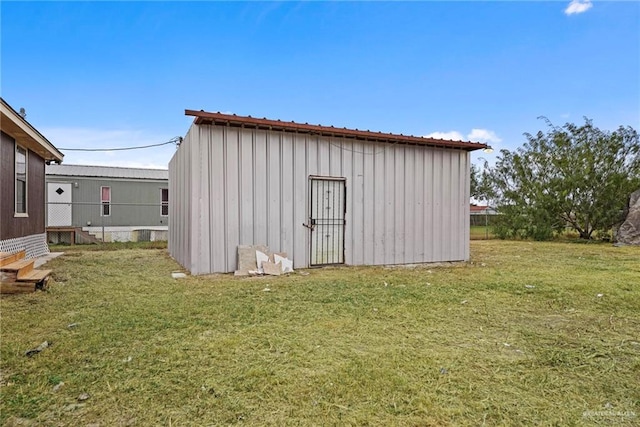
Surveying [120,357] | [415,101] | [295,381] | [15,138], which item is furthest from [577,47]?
[15,138]

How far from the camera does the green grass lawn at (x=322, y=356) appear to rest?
1917mm

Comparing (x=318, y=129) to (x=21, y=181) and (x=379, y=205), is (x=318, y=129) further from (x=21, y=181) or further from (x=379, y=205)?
(x=21, y=181)

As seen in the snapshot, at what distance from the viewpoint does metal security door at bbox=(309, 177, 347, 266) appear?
7121 millimetres

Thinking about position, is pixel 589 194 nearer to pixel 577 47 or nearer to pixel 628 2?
pixel 577 47

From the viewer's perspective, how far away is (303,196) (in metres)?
6.98

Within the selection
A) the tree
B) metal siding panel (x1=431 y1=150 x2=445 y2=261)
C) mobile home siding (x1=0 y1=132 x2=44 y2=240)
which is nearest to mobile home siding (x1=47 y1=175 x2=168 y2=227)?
mobile home siding (x1=0 y1=132 x2=44 y2=240)

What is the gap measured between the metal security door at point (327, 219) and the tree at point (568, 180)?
11.0 meters

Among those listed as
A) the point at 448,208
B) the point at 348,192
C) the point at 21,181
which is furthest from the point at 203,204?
the point at 448,208

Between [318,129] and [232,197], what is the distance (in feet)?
6.73

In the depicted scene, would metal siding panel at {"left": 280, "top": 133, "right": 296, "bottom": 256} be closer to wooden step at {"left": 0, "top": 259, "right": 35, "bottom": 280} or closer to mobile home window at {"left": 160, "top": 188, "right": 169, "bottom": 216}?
wooden step at {"left": 0, "top": 259, "right": 35, "bottom": 280}

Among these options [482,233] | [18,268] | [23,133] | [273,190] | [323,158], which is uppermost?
[23,133]

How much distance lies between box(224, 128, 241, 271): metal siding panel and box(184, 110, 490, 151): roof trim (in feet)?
1.02

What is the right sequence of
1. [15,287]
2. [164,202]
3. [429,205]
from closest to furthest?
[15,287]
[429,205]
[164,202]

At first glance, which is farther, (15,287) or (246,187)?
(246,187)
